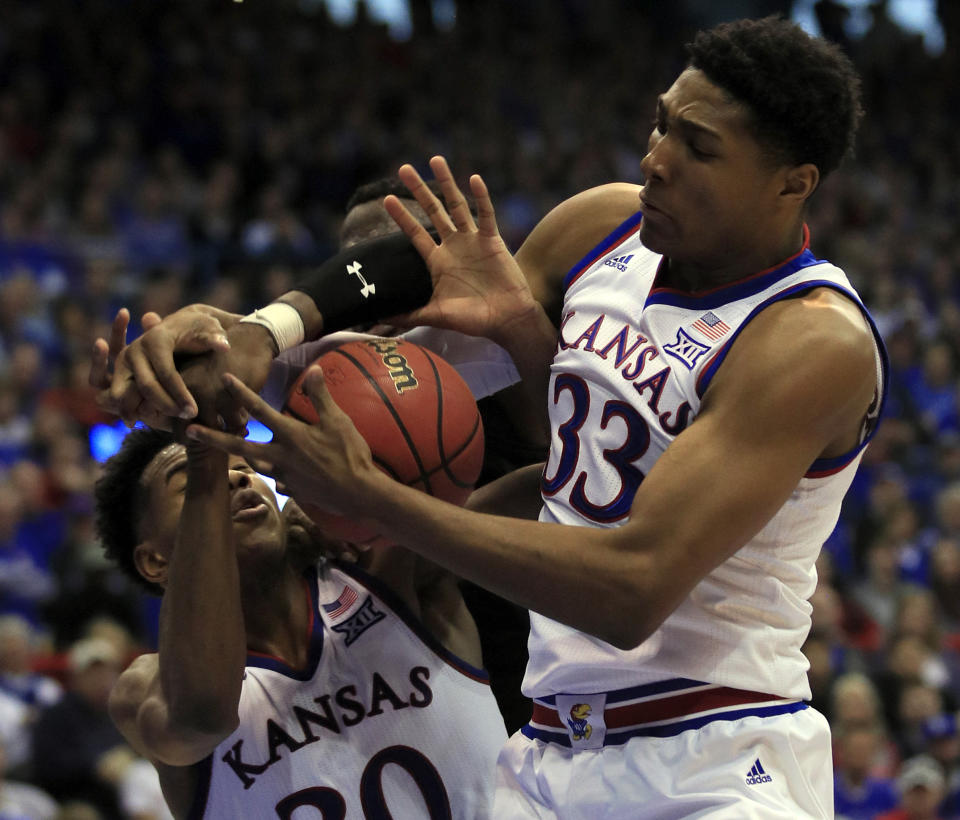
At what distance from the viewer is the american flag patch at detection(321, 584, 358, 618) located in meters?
3.01

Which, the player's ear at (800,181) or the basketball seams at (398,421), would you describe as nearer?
the player's ear at (800,181)

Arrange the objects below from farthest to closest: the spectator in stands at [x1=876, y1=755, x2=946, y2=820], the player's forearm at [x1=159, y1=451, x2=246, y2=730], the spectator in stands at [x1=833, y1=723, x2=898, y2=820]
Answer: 1. the spectator in stands at [x1=833, y1=723, x2=898, y2=820]
2. the spectator in stands at [x1=876, y1=755, x2=946, y2=820]
3. the player's forearm at [x1=159, y1=451, x2=246, y2=730]

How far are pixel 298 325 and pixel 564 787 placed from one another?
109 cm

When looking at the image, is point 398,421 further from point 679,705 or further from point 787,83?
point 787,83

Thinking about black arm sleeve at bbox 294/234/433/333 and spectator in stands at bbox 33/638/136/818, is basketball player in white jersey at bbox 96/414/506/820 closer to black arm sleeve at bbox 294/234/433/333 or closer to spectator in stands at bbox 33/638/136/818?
black arm sleeve at bbox 294/234/433/333

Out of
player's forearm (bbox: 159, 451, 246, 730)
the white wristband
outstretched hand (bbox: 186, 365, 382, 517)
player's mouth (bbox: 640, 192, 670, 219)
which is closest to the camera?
outstretched hand (bbox: 186, 365, 382, 517)

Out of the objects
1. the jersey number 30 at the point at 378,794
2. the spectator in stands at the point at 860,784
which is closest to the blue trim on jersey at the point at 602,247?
the jersey number 30 at the point at 378,794

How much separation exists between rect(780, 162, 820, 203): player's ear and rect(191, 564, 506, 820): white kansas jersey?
52.8 inches

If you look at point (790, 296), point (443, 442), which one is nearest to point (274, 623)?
point (443, 442)

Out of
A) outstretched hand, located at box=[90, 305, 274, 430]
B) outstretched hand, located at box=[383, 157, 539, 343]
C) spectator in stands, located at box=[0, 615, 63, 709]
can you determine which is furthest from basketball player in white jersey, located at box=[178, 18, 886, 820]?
spectator in stands, located at box=[0, 615, 63, 709]

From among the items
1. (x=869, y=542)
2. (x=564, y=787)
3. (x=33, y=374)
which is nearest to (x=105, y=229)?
(x=33, y=374)

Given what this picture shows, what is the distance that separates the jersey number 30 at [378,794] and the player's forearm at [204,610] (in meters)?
0.40

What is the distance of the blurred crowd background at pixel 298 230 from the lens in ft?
21.5

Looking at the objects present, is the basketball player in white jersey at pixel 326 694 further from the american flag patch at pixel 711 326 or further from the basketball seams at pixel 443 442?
the american flag patch at pixel 711 326
